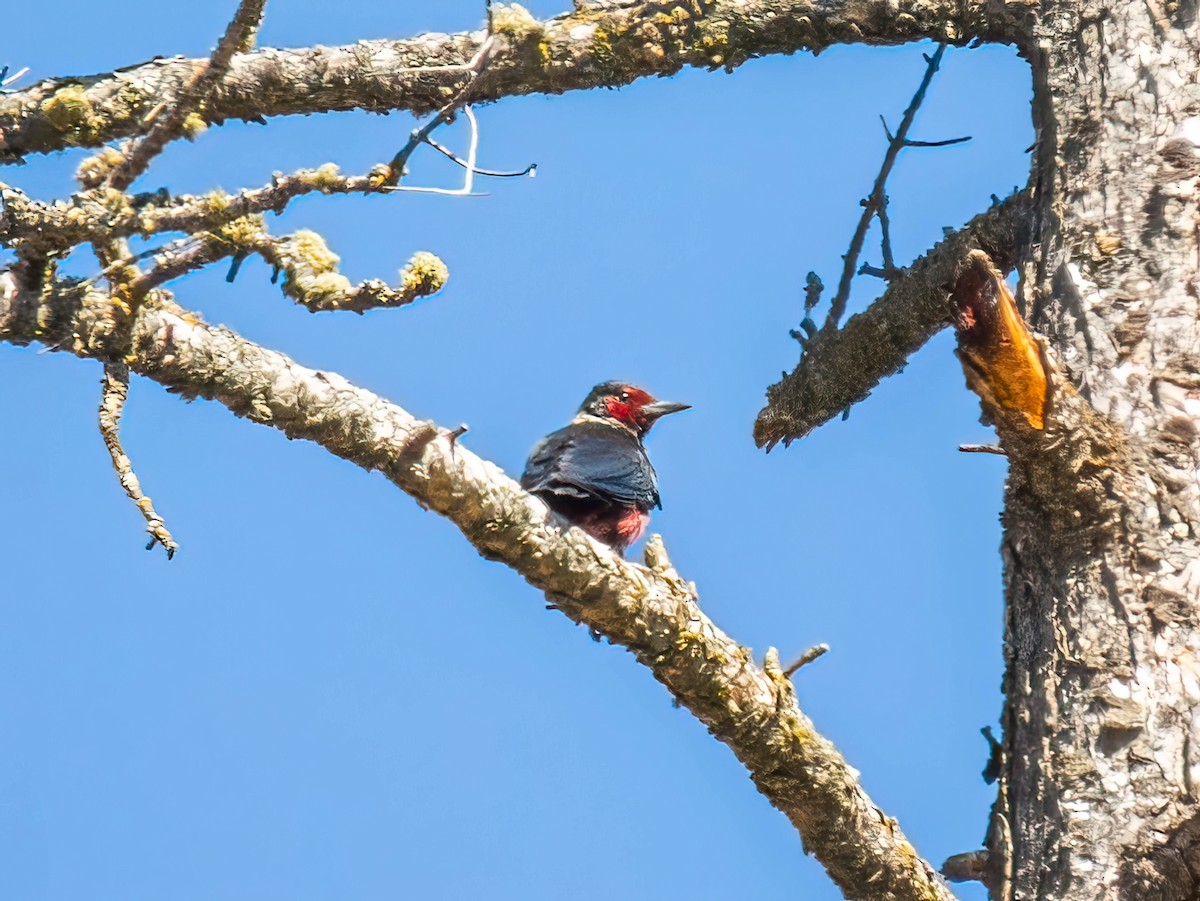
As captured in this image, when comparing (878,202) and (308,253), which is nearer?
(308,253)

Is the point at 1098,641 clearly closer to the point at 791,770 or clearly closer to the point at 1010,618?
the point at 1010,618

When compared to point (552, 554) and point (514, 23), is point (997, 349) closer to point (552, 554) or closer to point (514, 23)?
point (552, 554)

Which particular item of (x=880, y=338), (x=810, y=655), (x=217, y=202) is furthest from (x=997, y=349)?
(x=217, y=202)

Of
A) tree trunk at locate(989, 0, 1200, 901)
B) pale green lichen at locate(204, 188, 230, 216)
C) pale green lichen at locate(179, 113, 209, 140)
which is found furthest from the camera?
tree trunk at locate(989, 0, 1200, 901)

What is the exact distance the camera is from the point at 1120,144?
145 inches

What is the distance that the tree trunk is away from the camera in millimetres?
3041

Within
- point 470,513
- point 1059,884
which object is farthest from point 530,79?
point 1059,884

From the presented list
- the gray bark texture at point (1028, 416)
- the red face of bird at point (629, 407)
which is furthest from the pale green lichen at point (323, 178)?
the red face of bird at point (629, 407)

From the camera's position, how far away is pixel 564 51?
434 centimetres

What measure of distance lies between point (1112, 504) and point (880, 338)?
1.39 metres

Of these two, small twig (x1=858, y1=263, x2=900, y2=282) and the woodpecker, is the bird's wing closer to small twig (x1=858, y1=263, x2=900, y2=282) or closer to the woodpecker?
the woodpecker

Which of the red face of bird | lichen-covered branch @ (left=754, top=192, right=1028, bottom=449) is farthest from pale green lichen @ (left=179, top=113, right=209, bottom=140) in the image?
the red face of bird

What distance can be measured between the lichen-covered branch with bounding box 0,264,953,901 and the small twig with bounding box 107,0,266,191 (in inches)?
11.4

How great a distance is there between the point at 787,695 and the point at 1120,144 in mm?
1790
